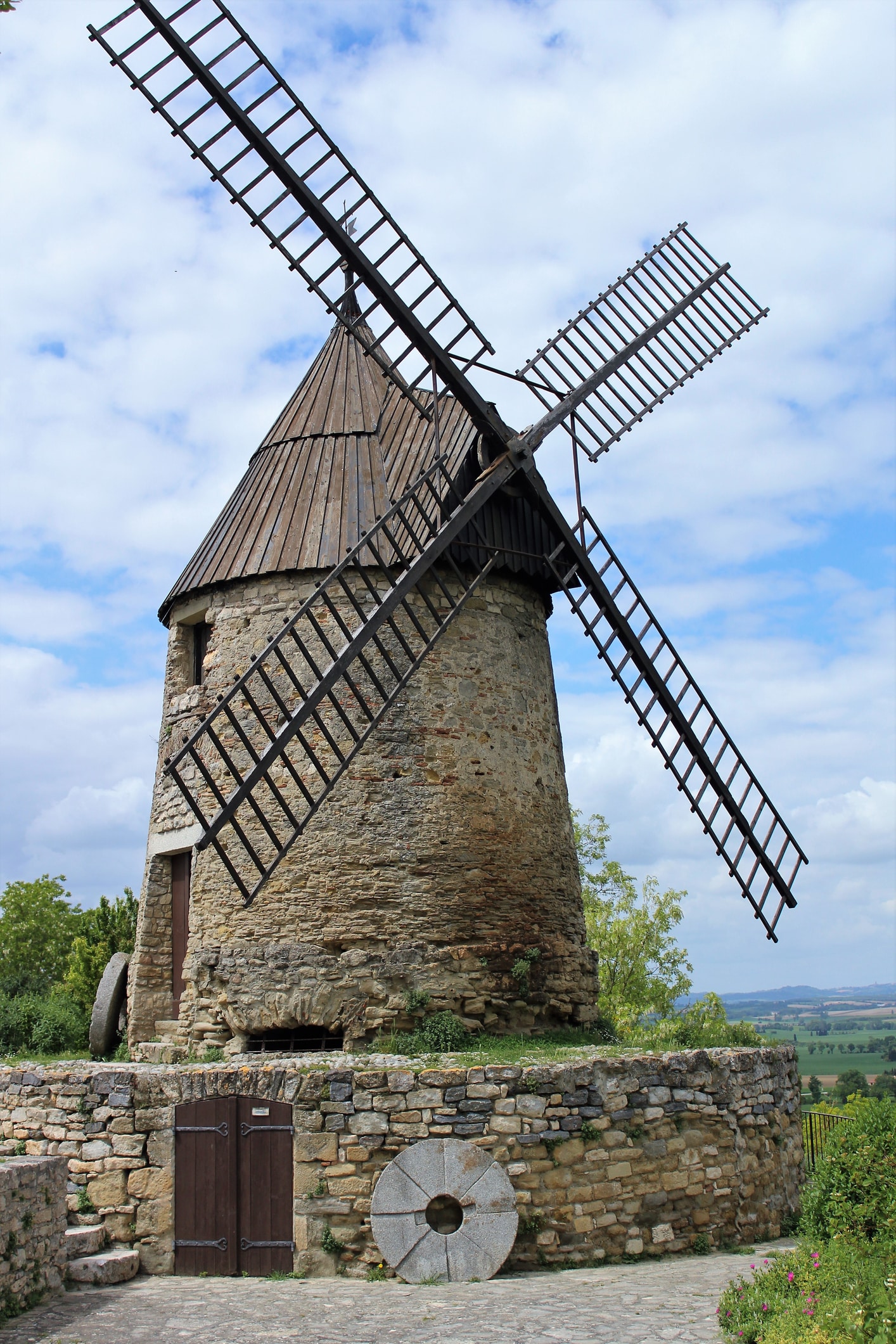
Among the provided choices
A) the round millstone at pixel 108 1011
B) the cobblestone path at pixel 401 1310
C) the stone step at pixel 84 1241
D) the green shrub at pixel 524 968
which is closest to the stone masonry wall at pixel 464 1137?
the stone step at pixel 84 1241

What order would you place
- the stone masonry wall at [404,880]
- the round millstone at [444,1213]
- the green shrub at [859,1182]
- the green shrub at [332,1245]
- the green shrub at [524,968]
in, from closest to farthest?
the green shrub at [859,1182], the round millstone at [444,1213], the green shrub at [332,1245], the stone masonry wall at [404,880], the green shrub at [524,968]

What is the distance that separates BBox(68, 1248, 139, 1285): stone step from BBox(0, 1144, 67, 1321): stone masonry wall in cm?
14

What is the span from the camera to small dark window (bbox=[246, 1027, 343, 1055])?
10273 millimetres

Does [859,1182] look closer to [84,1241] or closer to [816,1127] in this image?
[84,1241]

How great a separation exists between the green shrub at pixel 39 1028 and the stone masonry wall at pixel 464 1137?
1.81 metres

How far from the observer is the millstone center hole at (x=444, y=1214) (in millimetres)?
8508

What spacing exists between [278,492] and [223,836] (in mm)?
3596

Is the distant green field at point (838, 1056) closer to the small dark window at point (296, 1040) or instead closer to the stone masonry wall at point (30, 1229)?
the small dark window at point (296, 1040)

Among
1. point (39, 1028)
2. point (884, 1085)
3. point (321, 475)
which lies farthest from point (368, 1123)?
point (884, 1085)

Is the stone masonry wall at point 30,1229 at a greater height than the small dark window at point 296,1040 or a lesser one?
lesser

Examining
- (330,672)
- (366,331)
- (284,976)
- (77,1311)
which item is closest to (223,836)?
(284,976)

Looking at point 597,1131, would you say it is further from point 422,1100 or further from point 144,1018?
point 144,1018

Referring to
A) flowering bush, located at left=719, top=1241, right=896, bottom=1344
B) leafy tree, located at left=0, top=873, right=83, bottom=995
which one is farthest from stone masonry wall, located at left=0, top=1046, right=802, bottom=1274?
leafy tree, located at left=0, top=873, right=83, bottom=995

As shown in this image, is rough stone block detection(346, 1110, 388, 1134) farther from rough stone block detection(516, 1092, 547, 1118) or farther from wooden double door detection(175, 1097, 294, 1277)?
rough stone block detection(516, 1092, 547, 1118)
